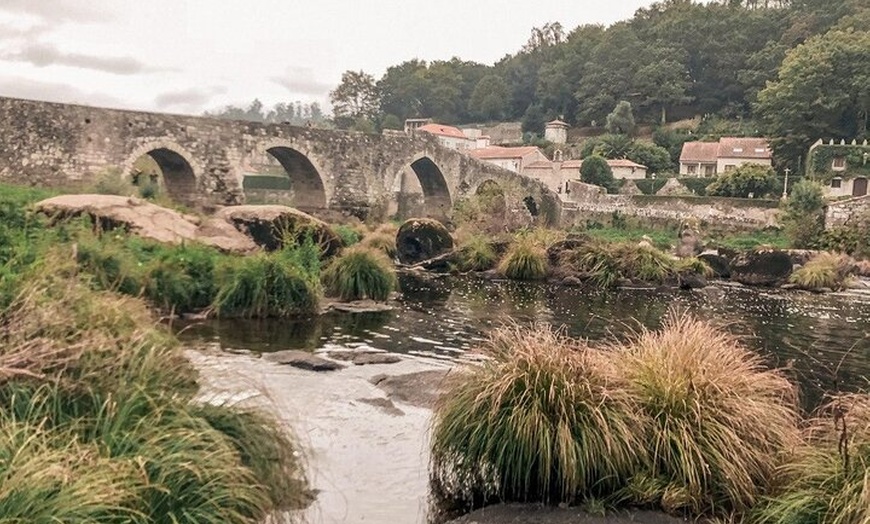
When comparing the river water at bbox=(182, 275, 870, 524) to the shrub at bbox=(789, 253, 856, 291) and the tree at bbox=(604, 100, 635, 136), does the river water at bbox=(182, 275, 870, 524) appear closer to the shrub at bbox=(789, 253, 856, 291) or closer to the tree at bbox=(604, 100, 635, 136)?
the shrub at bbox=(789, 253, 856, 291)

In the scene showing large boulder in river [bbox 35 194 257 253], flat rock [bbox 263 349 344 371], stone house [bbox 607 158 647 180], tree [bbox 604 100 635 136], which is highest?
tree [bbox 604 100 635 136]

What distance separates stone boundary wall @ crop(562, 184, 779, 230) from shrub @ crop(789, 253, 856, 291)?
15825 millimetres

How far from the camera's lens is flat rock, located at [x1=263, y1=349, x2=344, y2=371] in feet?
32.1

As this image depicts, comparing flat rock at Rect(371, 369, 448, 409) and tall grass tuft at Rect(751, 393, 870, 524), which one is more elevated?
tall grass tuft at Rect(751, 393, 870, 524)

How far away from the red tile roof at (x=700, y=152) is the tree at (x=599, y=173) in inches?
435

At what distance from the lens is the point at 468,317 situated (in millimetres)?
15391

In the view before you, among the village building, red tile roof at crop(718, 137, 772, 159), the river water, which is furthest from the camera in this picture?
the village building

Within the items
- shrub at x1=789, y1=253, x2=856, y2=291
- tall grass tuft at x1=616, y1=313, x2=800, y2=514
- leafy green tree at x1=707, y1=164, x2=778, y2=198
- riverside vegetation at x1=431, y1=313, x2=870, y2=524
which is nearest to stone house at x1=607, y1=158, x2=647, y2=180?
leafy green tree at x1=707, y1=164, x2=778, y2=198

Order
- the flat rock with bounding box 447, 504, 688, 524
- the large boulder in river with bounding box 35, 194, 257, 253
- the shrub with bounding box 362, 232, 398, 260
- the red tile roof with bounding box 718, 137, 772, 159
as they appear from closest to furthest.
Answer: the flat rock with bounding box 447, 504, 688, 524 < the large boulder in river with bounding box 35, 194, 257, 253 < the shrub with bounding box 362, 232, 398, 260 < the red tile roof with bounding box 718, 137, 772, 159

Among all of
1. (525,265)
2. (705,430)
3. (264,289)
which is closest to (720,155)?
(525,265)

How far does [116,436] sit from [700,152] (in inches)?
2614

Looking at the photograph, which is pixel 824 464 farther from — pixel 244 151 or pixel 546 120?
pixel 546 120

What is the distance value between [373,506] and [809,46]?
6416 centimetres

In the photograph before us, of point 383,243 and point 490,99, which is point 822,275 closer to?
point 383,243
